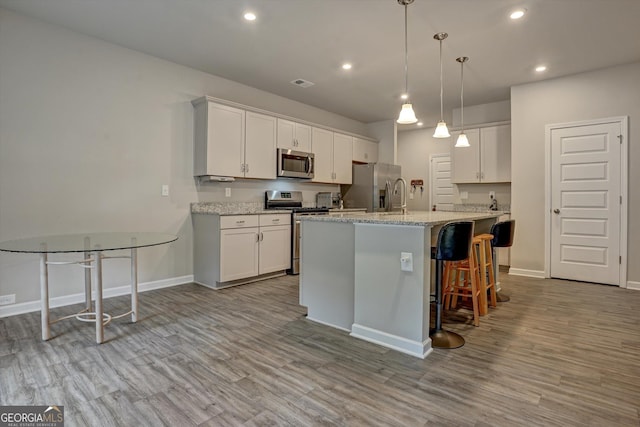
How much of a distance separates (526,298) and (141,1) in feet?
15.2

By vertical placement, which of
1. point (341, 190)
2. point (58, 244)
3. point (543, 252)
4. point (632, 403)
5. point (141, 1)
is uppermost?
point (141, 1)

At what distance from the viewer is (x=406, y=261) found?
2.29 m

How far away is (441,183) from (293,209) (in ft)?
13.4

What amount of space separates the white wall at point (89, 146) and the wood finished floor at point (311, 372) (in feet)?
2.69

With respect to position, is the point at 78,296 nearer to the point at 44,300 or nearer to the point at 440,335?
the point at 44,300

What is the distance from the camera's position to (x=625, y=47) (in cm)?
363

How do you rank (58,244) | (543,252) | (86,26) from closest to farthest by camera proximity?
(58,244), (86,26), (543,252)

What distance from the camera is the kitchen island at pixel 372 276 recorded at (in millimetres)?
2268

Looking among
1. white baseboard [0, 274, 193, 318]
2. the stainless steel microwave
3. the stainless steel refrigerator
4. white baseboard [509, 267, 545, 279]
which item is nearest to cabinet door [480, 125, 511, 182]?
white baseboard [509, 267, 545, 279]

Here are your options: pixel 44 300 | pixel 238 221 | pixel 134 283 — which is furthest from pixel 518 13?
pixel 44 300

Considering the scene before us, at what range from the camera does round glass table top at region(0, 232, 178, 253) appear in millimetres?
2174

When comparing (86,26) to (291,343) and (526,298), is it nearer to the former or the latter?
(291,343)

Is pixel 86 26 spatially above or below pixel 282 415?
above

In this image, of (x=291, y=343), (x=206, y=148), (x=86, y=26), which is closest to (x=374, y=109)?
(x=206, y=148)
